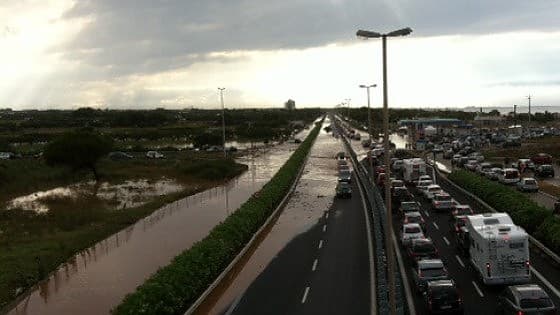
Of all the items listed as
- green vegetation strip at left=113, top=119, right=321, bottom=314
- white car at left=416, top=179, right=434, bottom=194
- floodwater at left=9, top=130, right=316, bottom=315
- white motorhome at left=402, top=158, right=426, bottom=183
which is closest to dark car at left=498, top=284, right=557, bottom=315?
green vegetation strip at left=113, top=119, right=321, bottom=314

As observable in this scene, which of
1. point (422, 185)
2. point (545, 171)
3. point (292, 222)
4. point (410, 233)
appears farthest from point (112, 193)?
point (545, 171)

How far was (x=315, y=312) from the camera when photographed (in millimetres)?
21312

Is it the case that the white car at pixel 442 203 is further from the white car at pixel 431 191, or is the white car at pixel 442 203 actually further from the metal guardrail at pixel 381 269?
the metal guardrail at pixel 381 269

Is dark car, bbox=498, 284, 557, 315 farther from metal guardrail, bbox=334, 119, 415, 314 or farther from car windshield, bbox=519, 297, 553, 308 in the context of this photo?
metal guardrail, bbox=334, 119, 415, 314

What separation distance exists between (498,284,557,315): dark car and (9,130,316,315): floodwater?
16428 millimetres

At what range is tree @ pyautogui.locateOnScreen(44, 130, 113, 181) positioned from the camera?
2781 inches

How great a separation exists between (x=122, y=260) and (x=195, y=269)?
9928 millimetres

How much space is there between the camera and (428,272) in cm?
2239

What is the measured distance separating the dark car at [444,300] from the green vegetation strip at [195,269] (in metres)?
9.38

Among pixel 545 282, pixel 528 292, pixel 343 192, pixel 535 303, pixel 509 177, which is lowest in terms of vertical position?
pixel 545 282

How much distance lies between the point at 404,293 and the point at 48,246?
78.4ft

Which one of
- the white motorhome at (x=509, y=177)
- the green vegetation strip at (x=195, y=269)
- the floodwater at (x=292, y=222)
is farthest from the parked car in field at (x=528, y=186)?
the green vegetation strip at (x=195, y=269)

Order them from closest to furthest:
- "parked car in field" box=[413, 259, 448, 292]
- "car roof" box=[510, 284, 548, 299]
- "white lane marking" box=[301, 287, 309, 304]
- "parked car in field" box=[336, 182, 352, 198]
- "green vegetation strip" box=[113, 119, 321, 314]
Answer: "car roof" box=[510, 284, 548, 299] < "green vegetation strip" box=[113, 119, 321, 314] < "parked car in field" box=[413, 259, 448, 292] < "white lane marking" box=[301, 287, 309, 304] < "parked car in field" box=[336, 182, 352, 198]

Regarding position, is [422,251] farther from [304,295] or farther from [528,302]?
[528,302]
